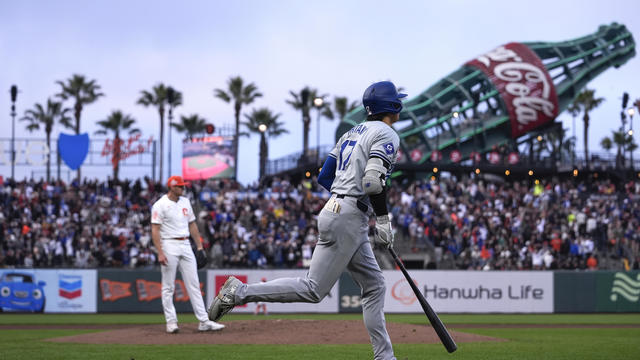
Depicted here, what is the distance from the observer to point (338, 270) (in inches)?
280

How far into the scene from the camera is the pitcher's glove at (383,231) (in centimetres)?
683

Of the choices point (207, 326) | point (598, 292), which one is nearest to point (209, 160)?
point (598, 292)

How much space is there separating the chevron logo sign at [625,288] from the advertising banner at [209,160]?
24.3m

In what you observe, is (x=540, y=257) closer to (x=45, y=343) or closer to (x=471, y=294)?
(x=471, y=294)

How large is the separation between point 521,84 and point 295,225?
26440 millimetres

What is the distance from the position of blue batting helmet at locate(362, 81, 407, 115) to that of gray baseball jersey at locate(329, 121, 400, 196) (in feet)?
0.59

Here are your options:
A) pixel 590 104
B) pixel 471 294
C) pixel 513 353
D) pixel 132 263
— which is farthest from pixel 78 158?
pixel 590 104

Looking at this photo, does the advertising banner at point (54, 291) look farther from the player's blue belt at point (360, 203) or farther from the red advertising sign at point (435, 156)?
the red advertising sign at point (435, 156)

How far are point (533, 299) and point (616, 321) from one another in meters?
4.53

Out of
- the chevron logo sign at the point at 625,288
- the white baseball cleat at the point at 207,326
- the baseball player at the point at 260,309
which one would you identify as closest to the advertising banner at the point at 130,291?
the baseball player at the point at 260,309

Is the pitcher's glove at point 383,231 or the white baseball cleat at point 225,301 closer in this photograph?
the pitcher's glove at point 383,231

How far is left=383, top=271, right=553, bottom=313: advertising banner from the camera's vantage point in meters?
25.7

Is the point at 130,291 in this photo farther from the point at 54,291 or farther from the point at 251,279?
the point at 251,279

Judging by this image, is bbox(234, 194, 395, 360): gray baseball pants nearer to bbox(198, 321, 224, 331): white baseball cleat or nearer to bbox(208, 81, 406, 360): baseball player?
bbox(208, 81, 406, 360): baseball player
